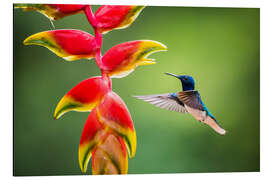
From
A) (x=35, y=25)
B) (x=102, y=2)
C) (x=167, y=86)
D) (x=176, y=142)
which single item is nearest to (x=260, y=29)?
(x=167, y=86)

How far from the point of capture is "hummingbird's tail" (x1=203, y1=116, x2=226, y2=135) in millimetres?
2029

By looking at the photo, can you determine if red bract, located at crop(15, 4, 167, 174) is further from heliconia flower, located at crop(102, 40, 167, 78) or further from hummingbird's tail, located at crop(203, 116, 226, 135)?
hummingbird's tail, located at crop(203, 116, 226, 135)

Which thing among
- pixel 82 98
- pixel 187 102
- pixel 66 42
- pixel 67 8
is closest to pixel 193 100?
pixel 187 102

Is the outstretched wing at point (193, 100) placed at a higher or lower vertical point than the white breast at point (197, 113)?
higher

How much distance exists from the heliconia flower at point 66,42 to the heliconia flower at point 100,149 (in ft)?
1.27

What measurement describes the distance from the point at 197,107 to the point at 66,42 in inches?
38.2

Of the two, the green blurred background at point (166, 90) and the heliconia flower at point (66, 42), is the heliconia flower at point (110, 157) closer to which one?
the green blurred background at point (166, 90)

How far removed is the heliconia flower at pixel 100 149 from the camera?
196 centimetres

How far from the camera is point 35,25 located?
195 cm

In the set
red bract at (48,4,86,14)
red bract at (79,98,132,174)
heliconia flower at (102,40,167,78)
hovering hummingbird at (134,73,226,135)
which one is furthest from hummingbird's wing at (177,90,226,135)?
red bract at (48,4,86,14)

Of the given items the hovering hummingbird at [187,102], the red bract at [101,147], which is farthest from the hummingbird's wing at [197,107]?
the red bract at [101,147]

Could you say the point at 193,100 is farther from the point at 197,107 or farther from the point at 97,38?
the point at 97,38

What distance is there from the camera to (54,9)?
6.42 feet


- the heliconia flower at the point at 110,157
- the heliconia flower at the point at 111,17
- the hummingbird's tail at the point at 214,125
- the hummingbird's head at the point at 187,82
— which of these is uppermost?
the heliconia flower at the point at 111,17
